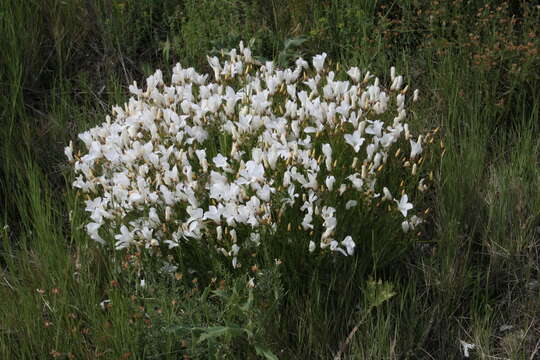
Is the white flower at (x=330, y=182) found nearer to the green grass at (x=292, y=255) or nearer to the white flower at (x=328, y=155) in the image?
the white flower at (x=328, y=155)

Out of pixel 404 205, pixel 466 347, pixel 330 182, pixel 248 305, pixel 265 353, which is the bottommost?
pixel 466 347

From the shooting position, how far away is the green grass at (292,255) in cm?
275

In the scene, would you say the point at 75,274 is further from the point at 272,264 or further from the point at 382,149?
the point at 382,149

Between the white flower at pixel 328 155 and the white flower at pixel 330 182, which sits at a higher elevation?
the white flower at pixel 328 155

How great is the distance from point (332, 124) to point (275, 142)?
0.32 metres

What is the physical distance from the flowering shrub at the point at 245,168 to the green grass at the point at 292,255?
0.53 ft

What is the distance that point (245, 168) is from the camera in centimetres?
295

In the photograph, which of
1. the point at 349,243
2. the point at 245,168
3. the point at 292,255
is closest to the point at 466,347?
the point at 349,243

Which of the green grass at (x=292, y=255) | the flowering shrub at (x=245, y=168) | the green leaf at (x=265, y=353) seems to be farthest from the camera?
the flowering shrub at (x=245, y=168)

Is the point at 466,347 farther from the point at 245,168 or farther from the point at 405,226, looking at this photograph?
the point at 245,168

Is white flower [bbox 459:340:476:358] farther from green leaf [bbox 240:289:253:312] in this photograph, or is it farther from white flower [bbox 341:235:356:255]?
green leaf [bbox 240:289:253:312]

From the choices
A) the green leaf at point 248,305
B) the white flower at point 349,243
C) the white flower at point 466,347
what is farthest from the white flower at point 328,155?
the white flower at point 466,347

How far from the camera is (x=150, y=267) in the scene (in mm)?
2920

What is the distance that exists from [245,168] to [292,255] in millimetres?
415
